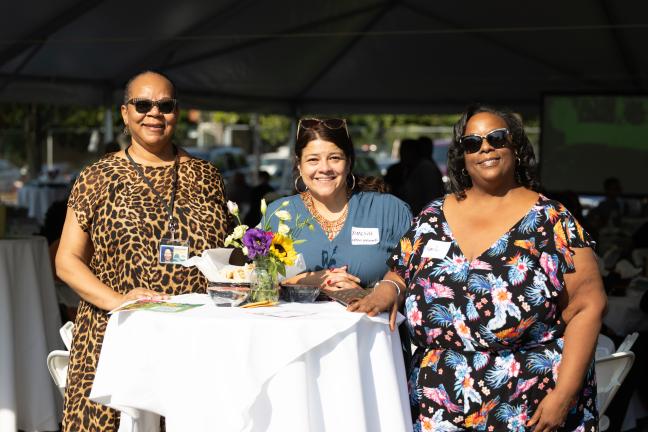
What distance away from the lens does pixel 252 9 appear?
9305 mm

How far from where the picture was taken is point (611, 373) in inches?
167

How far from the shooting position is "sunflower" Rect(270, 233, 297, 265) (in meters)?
2.86

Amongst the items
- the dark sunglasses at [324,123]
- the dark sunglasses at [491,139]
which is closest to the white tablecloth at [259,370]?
the dark sunglasses at [491,139]

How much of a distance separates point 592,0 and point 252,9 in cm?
335

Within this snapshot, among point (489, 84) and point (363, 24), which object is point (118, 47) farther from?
point (489, 84)

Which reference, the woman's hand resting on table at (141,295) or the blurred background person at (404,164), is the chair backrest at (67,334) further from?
the blurred background person at (404,164)

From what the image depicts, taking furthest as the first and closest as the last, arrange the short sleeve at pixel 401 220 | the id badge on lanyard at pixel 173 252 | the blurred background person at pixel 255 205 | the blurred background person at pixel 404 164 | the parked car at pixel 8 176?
the parked car at pixel 8 176, the blurred background person at pixel 255 205, the blurred background person at pixel 404 164, the short sleeve at pixel 401 220, the id badge on lanyard at pixel 173 252

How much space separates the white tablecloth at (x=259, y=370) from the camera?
2.58m

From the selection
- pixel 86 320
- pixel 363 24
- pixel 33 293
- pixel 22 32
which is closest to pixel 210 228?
pixel 86 320

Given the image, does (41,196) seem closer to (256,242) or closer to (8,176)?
(8,176)

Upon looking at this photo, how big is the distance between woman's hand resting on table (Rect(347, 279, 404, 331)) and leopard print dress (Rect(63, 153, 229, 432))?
0.72m

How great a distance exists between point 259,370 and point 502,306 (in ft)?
2.37

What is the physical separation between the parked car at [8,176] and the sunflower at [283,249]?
2278 cm

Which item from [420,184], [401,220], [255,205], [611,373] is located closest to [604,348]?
[611,373]
